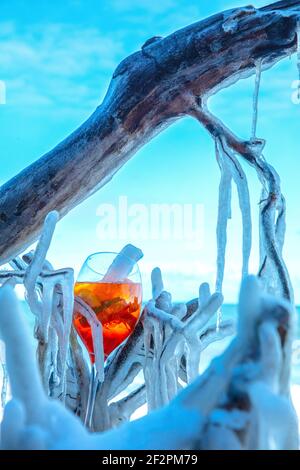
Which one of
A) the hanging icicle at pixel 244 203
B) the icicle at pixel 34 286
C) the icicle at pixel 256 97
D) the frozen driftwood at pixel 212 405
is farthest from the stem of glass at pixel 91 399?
the frozen driftwood at pixel 212 405

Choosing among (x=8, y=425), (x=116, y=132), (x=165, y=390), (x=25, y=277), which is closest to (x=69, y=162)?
(x=116, y=132)

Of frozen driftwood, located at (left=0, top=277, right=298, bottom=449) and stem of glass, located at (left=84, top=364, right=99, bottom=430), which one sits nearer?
frozen driftwood, located at (left=0, top=277, right=298, bottom=449)

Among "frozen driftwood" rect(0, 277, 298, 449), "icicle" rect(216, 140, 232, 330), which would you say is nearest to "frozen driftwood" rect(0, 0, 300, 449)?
"icicle" rect(216, 140, 232, 330)

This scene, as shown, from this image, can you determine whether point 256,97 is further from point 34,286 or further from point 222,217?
point 34,286

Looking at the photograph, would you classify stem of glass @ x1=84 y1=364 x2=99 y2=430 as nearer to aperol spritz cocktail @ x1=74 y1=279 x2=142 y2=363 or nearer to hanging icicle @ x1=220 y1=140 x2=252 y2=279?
aperol spritz cocktail @ x1=74 y1=279 x2=142 y2=363

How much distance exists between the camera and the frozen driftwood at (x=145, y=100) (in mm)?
843

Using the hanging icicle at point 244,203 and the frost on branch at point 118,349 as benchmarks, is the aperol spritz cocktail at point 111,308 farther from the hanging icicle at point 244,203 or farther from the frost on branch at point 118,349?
the hanging icicle at point 244,203

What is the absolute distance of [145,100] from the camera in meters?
0.90

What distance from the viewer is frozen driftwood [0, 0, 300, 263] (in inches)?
33.2

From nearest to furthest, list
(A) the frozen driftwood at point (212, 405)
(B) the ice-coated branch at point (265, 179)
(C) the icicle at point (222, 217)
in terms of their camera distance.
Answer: (A) the frozen driftwood at point (212, 405) → (B) the ice-coated branch at point (265, 179) → (C) the icicle at point (222, 217)

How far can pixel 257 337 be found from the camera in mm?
287

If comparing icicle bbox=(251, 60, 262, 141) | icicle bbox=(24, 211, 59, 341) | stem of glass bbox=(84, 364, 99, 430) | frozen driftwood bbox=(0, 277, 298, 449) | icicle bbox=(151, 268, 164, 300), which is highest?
icicle bbox=(251, 60, 262, 141)

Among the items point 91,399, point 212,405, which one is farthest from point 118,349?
point 212,405

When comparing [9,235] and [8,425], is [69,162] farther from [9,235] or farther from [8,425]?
[8,425]
